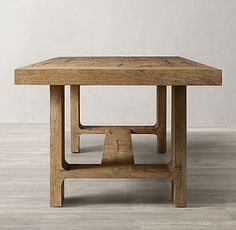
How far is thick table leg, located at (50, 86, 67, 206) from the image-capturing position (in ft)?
6.38

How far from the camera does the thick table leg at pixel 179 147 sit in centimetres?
194

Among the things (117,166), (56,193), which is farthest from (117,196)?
(56,193)

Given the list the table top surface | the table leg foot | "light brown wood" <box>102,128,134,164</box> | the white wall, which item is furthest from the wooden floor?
the white wall

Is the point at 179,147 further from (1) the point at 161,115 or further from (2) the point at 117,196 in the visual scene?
(1) the point at 161,115

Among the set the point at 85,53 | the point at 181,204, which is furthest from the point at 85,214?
the point at 85,53

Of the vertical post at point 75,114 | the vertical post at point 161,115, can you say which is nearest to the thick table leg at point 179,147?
the vertical post at point 161,115

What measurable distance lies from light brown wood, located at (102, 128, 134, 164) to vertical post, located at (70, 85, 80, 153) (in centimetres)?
28

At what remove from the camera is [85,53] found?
14.1 ft

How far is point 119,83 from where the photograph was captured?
1.74 metres

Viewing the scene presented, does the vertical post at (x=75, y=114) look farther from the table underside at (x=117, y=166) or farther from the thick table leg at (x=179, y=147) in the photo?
the thick table leg at (x=179, y=147)

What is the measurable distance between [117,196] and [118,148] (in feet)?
1.08

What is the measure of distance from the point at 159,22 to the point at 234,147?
141 centimetres

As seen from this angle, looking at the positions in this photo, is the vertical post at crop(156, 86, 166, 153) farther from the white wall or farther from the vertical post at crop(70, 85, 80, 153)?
the white wall

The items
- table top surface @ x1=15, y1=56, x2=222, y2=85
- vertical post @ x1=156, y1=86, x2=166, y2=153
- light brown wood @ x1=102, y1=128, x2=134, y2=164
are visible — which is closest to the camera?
table top surface @ x1=15, y1=56, x2=222, y2=85
